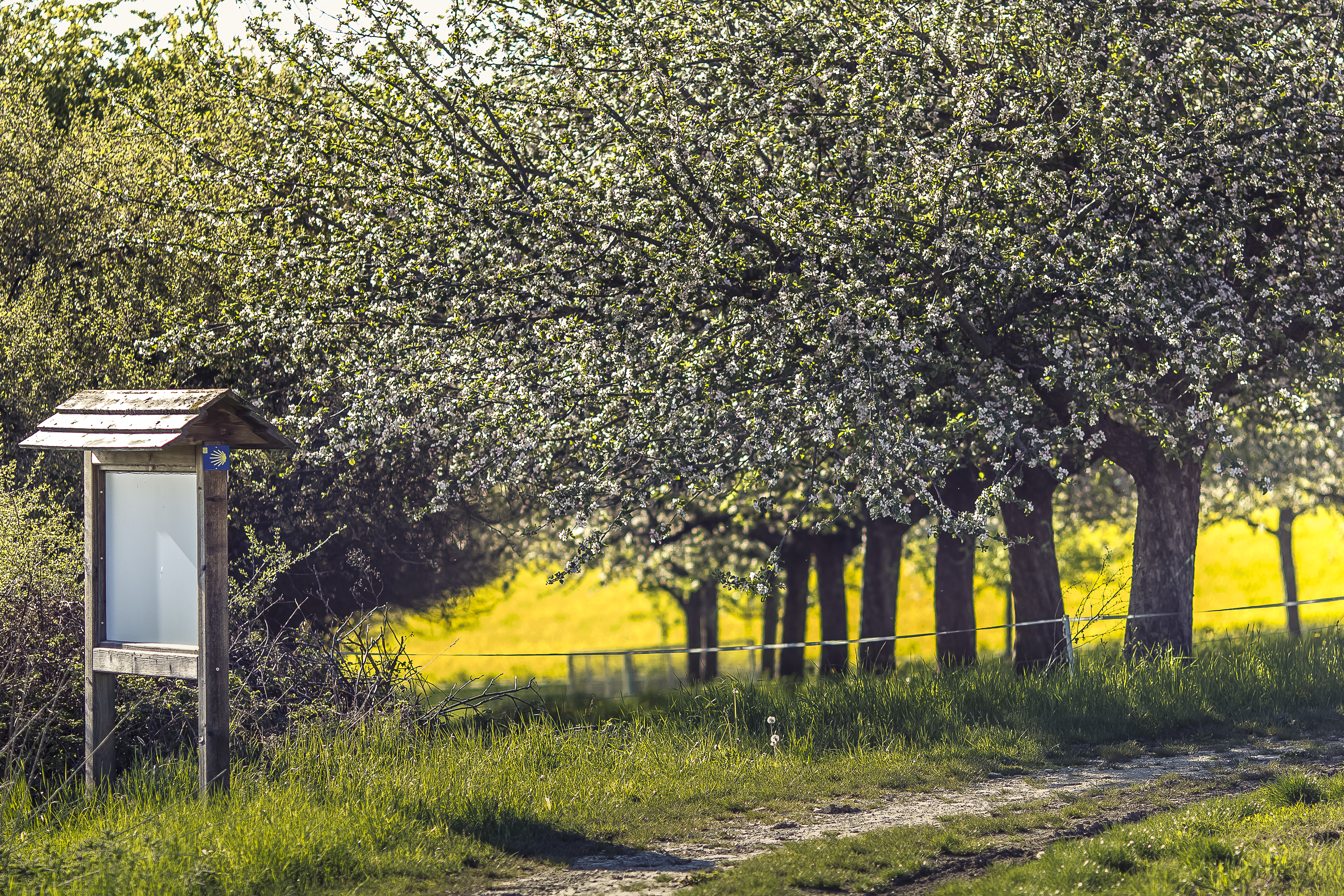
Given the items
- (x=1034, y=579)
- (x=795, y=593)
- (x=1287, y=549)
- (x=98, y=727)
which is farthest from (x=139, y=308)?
(x=1287, y=549)

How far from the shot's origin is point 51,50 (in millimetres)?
19016

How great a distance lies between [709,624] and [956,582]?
1504cm

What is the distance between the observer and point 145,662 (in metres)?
7.58

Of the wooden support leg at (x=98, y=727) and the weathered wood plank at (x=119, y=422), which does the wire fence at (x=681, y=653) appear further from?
the weathered wood plank at (x=119, y=422)

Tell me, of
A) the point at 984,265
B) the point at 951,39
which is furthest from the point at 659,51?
the point at 984,265

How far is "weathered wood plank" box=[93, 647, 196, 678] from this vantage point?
7453 mm

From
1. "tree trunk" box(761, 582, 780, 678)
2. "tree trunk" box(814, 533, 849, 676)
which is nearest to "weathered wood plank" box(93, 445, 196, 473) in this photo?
"tree trunk" box(814, 533, 849, 676)

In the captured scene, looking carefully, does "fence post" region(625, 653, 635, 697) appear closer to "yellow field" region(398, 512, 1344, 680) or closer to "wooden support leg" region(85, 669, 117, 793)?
"wooden support leg" region(85, 669, 117, 793)

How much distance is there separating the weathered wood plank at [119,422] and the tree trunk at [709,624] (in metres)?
18.3

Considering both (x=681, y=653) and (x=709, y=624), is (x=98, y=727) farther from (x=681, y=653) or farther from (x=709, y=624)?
(x=709, y=624)

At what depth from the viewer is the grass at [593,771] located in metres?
6.21

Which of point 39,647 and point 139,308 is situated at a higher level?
point 139,308

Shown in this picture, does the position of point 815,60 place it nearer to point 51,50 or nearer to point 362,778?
point 362,778

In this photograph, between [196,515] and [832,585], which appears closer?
[196,515]
